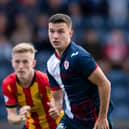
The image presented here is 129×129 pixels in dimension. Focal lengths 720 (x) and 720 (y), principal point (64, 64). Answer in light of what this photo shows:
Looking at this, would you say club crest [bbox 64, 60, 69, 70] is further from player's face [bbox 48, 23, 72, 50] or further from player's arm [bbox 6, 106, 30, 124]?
player's arm [bbox 6, 106, 30, 124]

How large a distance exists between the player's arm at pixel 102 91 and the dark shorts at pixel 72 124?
353mm

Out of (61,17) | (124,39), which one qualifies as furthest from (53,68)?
(124,39)

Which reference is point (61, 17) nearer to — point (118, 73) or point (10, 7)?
point (118, 73)

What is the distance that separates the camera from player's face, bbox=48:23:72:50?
7414 millimetres

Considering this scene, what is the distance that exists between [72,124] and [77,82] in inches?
21.5

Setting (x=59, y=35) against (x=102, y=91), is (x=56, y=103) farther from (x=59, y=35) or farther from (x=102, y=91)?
(x=102, y=91)

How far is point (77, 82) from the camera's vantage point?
7.32 m

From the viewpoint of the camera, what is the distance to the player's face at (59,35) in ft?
24.3

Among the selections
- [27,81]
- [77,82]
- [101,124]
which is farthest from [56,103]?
[101,124]

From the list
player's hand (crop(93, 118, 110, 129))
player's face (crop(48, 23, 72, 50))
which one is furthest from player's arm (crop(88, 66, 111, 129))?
player's face (crop(48, 23, 72, 50))

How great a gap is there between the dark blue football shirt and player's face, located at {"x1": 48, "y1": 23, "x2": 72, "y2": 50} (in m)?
0.07

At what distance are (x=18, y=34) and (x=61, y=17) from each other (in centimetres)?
609

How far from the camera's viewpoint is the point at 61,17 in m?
7.51

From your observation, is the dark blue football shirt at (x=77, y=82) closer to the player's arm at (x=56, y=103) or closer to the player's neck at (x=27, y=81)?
the player's arm at (x=56, y=103)
